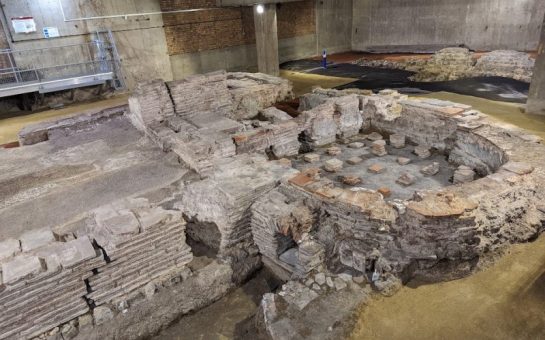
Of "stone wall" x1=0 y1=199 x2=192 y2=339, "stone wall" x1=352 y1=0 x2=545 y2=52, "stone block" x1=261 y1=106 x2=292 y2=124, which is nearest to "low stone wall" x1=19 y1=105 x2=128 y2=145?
"stone block" x1=261 y1=106 x2=292 y2=124

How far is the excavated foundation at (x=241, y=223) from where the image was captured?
11.2 ft

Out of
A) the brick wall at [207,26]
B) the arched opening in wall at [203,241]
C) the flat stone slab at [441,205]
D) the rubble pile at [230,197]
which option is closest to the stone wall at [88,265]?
the arched opening in wall at [203,241]

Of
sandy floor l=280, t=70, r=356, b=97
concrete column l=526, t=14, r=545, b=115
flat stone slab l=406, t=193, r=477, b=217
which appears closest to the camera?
flat stone slab l=406, t=193, r=477, b=217

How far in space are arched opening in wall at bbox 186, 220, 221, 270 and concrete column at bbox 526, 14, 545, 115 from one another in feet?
25.8

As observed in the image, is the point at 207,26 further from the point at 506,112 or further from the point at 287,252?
the point at 287,252

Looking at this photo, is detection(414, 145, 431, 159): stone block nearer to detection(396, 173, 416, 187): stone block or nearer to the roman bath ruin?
the roman bath ruin

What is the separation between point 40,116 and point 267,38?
7.69 m

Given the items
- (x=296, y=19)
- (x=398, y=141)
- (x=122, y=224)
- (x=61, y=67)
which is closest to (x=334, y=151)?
(x=398, y=141)

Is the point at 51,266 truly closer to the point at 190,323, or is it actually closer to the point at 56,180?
the point at 190,323

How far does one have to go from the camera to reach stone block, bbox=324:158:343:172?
19.3 feet

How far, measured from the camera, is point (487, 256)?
3.77m

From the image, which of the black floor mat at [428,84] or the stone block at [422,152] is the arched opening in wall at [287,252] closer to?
the stone block at [422,152]

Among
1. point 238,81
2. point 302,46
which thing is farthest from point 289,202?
point 302,46

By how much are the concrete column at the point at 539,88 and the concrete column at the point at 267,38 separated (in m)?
8.08
